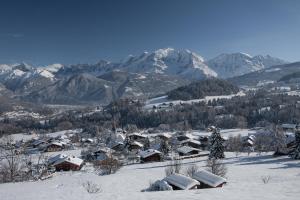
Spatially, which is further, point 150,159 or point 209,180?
point 150,159

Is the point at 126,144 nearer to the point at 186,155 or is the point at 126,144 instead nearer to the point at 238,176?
the point at 186,155

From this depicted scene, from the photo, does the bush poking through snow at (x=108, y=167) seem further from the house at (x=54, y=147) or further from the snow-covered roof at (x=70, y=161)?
the house at (x=54, y=147)

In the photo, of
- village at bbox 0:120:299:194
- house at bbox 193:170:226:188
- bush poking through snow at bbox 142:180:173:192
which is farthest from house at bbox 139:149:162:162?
bush poking through snow at bbox 142:180:173:192

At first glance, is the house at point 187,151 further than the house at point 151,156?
Yes

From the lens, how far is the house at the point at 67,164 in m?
71.6

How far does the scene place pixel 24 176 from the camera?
167ft

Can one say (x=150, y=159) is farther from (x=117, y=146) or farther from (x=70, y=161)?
(x=117, y=146)

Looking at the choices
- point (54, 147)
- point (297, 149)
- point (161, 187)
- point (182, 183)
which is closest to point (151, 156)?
point (297, 149)

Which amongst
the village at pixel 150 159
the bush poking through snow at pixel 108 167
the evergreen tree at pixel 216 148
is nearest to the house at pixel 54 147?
the village at pixel 150 159

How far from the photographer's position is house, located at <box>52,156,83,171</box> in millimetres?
71562

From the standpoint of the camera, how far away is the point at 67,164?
237ft

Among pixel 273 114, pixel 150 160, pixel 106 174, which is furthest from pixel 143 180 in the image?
pixel 273 114

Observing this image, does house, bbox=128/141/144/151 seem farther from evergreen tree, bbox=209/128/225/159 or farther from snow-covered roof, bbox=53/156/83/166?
evergreen tree, bbox=209/128/225/159

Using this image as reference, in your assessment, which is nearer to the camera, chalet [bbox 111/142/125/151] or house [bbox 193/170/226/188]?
house [bbox 193/170/226/188]
